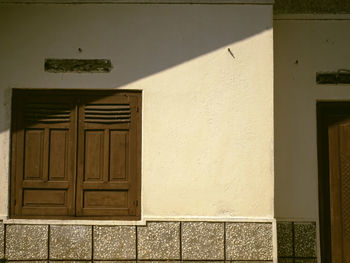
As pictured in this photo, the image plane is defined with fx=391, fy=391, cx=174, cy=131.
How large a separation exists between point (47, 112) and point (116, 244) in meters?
1.76

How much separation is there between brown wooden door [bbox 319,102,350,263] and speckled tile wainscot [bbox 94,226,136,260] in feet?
8.01

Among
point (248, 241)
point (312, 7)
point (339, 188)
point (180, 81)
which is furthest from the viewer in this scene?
point (312, 7)

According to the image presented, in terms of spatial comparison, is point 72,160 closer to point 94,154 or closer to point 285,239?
point 94,154

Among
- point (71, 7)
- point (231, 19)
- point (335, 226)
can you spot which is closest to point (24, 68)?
point (71, 7)

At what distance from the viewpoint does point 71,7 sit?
4.74 metres

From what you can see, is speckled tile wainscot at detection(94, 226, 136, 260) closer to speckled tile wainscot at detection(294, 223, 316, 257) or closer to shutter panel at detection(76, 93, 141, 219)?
shutter panel at detection(76, 93, 141, 219)

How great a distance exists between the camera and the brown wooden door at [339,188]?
4.92 meters

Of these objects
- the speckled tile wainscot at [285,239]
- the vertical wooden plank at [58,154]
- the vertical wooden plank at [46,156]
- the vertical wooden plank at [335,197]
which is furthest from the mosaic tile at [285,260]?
the vertical wooden plank at [46,156]

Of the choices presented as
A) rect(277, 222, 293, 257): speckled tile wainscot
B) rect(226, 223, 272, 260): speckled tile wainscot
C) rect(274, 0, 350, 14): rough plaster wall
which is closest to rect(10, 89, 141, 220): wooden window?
rect(226, 223, 272, 260): speckled tile wainscot

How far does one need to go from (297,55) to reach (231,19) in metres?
1.06

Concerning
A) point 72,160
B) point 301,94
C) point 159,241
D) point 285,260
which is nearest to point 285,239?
point 285,260

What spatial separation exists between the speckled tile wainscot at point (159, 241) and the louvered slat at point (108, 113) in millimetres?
1328

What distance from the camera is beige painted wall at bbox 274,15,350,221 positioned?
4922 millimetres

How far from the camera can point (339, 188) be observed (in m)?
4.95
